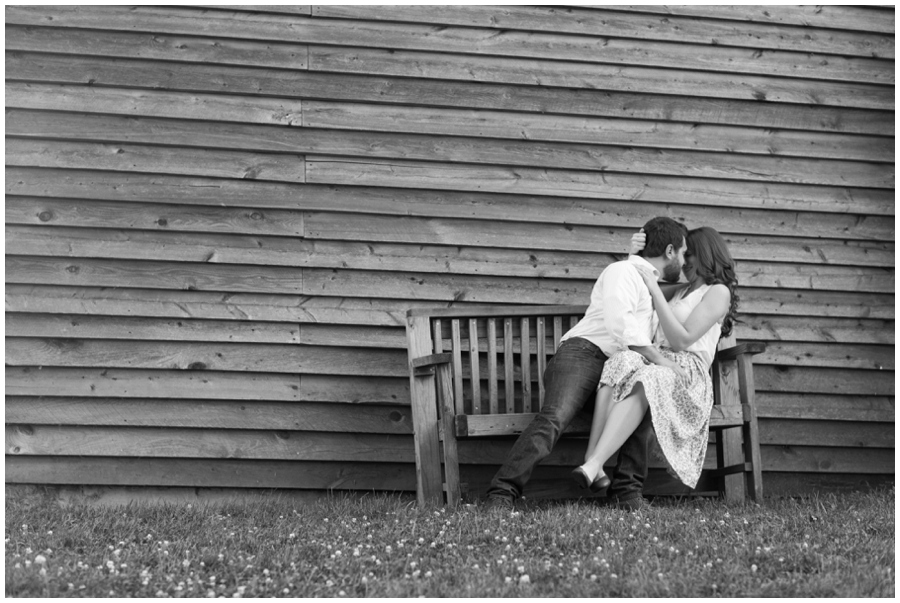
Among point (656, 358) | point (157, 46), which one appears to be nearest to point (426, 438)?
point (656, 358)

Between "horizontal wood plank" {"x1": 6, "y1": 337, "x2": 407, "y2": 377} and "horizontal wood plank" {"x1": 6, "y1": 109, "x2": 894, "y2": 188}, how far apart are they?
97 centimetres

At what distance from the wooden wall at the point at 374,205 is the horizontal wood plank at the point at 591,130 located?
16 mm

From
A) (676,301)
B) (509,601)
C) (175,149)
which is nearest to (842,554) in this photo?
(509,601)

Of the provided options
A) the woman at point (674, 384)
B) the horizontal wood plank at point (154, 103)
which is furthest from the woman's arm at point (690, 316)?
the horizontal wood plank at point (154, 103)

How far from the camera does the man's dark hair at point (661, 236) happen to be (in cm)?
457

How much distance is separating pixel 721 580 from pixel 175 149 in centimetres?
353

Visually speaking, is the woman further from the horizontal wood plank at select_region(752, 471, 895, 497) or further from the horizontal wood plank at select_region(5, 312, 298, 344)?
the horizontal wood plank at select_region(5, 312, 298, 344)

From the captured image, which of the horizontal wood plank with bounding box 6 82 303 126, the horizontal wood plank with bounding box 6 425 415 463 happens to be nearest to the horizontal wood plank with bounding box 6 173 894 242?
the horizontal wood plank with bounding box 6 82 303 126

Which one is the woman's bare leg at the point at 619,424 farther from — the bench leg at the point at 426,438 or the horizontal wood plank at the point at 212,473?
the horizontal wood plank at the point at 212,473

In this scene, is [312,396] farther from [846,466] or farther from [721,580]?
[846,466]

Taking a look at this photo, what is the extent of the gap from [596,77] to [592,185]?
24.7 inches

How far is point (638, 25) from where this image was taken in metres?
5.22

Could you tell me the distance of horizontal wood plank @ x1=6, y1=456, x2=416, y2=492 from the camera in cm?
472

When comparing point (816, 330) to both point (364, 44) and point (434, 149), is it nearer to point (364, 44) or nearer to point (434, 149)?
point (434, 149)
